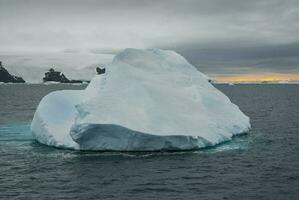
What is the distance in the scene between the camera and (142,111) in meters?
34.6

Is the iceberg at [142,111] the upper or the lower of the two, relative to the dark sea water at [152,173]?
upper

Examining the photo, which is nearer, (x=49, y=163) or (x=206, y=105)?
(x=49, y=163)

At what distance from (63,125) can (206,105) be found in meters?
11.8

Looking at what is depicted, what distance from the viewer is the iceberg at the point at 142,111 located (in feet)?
108

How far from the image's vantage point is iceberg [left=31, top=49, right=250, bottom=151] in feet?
108

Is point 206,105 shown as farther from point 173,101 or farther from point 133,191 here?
point 133,191

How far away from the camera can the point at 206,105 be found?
3925cm

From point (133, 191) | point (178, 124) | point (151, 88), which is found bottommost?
Answer: point (133, 191)

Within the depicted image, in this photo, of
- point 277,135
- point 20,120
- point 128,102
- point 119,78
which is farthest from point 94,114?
point 20,120

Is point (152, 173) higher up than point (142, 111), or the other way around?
point (142, 111)

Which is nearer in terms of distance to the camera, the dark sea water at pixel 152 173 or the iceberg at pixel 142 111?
the dark sea water at pixel 152 173

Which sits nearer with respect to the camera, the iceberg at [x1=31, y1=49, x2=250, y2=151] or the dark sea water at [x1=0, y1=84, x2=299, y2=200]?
the dark sea water at [x1=0, y1=84, x2=299, y2=200]

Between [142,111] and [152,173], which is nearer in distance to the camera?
[152,173]

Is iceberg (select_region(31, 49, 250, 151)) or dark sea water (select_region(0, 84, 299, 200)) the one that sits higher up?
iceberg (select_region(31, 49, 250, 151))
